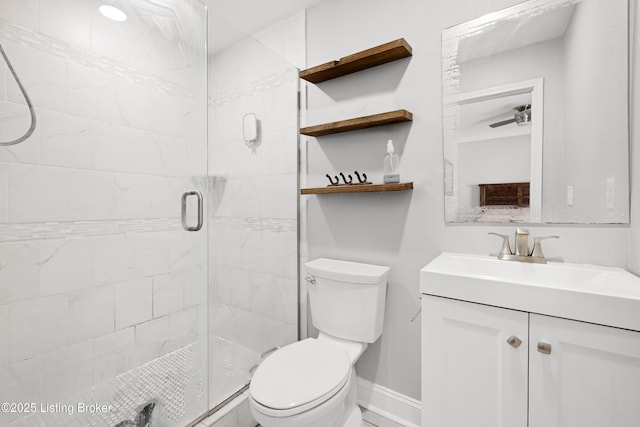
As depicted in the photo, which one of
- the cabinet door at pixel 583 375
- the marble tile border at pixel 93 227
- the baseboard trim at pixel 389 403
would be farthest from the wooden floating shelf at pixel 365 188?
the baseboard trim at pixel 389 403

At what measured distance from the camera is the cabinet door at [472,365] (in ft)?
3.34

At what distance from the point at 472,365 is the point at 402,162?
3.20ft

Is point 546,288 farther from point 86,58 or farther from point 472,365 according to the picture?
point 86,58

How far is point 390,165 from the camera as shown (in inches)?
64.2

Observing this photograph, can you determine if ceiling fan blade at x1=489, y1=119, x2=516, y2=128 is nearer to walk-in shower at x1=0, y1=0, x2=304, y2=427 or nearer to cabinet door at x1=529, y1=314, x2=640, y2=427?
cabinet door at x1=529, y1=314, x2=640, y2=427

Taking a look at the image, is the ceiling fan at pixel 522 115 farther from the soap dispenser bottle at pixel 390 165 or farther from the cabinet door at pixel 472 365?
the cabinet door at pixel 472 365

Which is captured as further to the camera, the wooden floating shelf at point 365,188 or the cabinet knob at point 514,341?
the wooden floating shelf at point 365,188

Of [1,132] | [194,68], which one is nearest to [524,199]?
[194,68]

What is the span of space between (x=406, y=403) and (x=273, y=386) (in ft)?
2.71

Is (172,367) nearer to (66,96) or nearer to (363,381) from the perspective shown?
(363,381)

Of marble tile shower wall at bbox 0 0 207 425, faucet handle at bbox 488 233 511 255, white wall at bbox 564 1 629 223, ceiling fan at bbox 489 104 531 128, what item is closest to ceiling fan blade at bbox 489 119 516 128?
ceiling fan at bbox 489 104 531 128

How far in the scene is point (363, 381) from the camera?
1774 mm

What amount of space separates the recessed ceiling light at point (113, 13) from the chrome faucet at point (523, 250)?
1848mm

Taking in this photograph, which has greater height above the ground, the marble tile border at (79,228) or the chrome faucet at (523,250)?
the marble tile border at (79,228)
